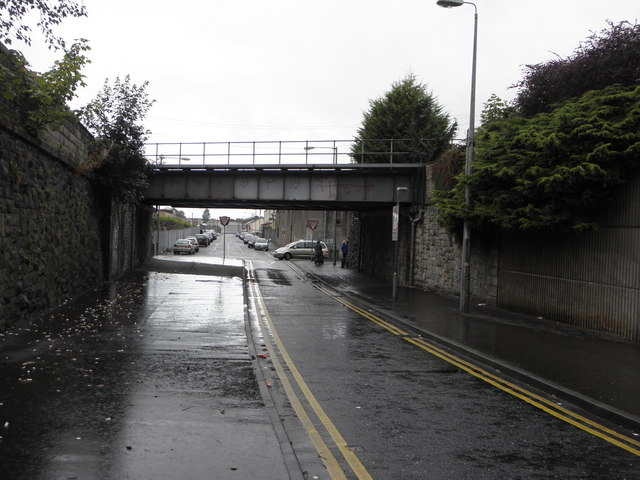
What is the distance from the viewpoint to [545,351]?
10.5 meters

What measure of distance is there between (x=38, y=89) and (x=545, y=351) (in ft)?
38.3

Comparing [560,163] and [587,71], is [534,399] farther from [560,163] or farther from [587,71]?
[587,71]

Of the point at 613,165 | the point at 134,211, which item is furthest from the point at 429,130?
the point at 613,165

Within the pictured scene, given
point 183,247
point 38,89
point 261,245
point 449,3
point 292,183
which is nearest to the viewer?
point 38,89

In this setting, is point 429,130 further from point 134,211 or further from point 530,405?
point 530,405

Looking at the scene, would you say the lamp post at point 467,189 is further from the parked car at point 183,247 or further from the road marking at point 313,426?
the parked car at point 183,247

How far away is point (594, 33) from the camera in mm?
15828

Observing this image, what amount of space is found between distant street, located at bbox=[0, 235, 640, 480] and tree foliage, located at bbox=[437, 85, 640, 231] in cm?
517

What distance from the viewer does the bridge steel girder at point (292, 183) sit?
26.6 metres

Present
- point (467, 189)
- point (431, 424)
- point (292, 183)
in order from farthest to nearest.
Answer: point (292, 183) < point (467, 189) < point (431, 424)

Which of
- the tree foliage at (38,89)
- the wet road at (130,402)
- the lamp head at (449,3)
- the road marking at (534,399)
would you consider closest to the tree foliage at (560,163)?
the lamp head at (449,3)

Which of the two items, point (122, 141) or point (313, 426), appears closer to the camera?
point (313, 426)

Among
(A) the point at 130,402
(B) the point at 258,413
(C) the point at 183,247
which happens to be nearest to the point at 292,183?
(A) the point at 130,402

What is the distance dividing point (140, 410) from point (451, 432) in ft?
11.4
